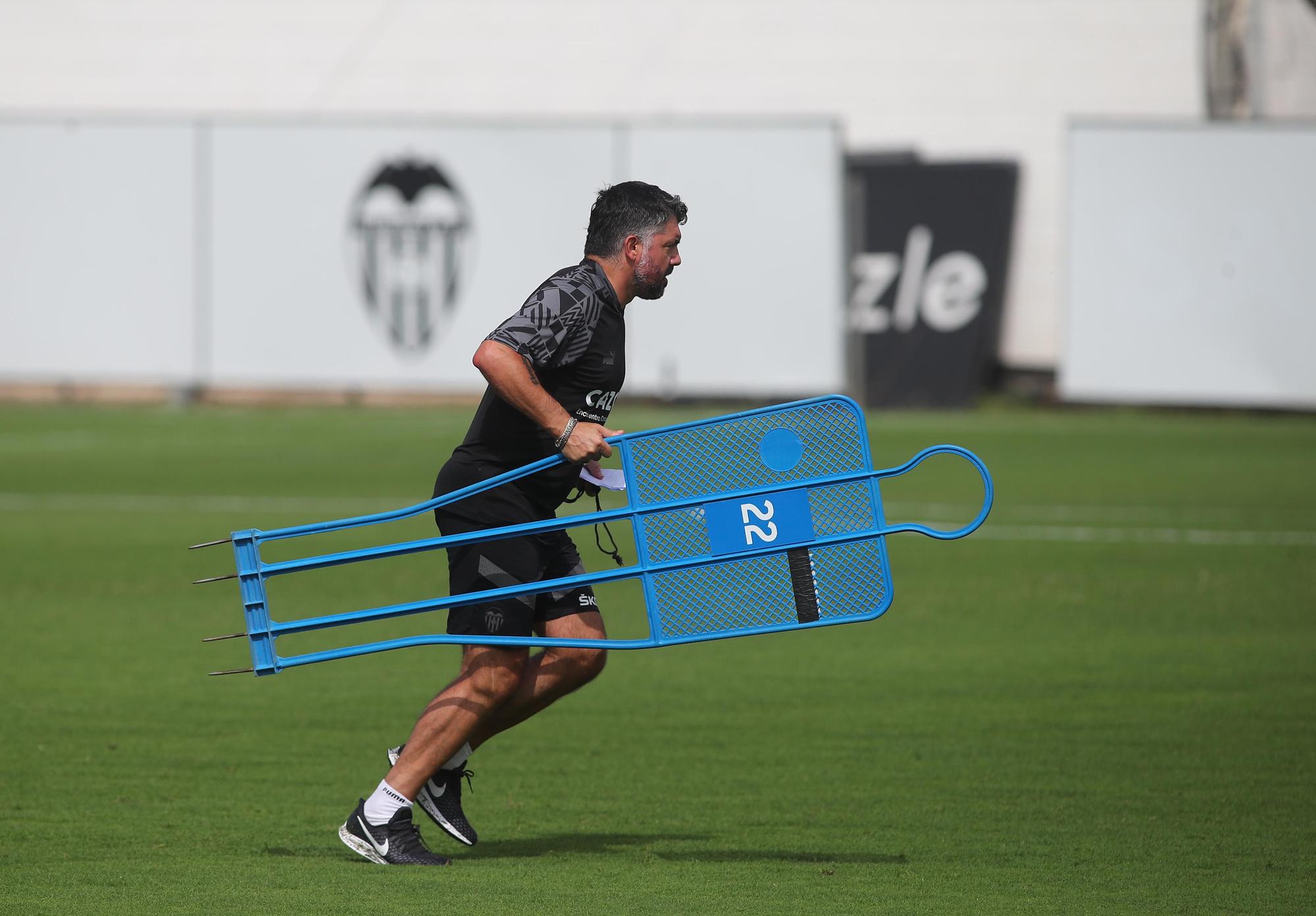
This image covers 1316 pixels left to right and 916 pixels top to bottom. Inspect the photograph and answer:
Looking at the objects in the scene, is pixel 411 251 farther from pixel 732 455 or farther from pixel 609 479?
pixel 732 455

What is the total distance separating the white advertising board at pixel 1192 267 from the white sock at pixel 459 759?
795 inches

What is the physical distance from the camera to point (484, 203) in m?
26.4

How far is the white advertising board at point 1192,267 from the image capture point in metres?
24.8

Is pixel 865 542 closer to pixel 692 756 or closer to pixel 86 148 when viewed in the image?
pixel 692 756

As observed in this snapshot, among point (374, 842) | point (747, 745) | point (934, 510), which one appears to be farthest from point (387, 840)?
point (934, 510)

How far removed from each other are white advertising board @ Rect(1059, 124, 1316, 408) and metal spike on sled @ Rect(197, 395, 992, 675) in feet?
66.6

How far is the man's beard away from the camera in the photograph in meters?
6.04

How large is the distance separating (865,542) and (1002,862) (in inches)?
48.7

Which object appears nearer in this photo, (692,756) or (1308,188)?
(692,756)

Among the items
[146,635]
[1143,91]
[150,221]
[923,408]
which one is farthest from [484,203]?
[146,635]

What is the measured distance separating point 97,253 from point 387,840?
22585 millimetres

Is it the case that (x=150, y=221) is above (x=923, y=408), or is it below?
above

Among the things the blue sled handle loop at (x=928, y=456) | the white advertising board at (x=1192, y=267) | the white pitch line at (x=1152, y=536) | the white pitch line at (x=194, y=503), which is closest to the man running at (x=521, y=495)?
the blue sled handle loop at (x=928, y=456)

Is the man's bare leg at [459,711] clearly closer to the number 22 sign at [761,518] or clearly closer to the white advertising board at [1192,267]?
the number 22 sign at [761,518]
